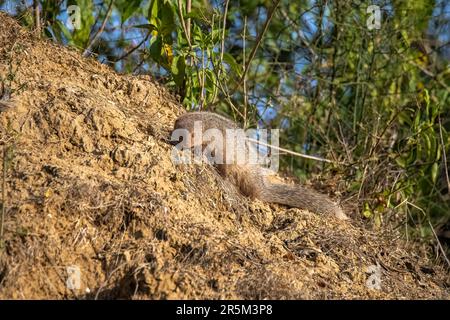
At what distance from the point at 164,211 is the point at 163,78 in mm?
2455

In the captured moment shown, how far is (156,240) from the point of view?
15.9 feet

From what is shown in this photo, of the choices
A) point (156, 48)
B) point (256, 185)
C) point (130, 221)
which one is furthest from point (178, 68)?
point (130, 221)

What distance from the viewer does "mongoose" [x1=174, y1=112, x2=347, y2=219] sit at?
621cm

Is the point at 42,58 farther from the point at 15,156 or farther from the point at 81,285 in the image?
the point at 81,285

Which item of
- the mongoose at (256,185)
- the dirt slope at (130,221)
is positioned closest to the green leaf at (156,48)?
the dirt slope at (130,221)

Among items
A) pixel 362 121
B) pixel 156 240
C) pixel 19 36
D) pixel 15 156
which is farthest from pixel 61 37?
pixel 362 121

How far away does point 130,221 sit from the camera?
16.2 feet

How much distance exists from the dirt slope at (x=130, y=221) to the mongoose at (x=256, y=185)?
173 mm

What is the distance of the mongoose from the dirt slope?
173mm

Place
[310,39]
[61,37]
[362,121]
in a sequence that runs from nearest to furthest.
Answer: [61,37] < [362,121] < [310,39]

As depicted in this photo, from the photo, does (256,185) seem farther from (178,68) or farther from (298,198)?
(178,68)

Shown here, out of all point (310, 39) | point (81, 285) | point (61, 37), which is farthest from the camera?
point (310, 39)

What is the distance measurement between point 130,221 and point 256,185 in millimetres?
1634
